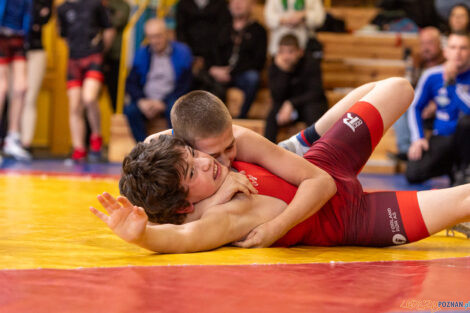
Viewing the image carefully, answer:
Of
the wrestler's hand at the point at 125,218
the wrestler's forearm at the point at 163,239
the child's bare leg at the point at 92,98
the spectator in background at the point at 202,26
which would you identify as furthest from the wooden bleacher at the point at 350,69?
the wrestler's hand at the point at 125,218

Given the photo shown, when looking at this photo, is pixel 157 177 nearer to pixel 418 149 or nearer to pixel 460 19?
pixel 418 149

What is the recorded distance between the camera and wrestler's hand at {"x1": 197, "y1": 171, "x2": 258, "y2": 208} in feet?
7.95

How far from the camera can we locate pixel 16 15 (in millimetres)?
7125

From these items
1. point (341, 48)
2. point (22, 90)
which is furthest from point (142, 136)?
point (341, 48)

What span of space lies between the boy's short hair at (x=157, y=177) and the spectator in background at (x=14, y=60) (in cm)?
498

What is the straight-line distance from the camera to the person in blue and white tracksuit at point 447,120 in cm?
550

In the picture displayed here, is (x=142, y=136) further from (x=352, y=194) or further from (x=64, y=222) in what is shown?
(x=352, y=194)

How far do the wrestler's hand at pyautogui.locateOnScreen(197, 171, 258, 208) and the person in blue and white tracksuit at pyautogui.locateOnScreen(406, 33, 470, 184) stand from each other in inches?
137

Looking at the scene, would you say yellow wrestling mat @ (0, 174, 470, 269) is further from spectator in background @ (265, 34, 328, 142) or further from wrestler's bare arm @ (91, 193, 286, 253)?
spectator in background @ (265, 34, 328, 142)

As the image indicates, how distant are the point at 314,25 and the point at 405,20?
7.28 ft

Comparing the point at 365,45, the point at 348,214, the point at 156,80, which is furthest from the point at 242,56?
the point at 348,214

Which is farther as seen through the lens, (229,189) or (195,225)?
(229,189)

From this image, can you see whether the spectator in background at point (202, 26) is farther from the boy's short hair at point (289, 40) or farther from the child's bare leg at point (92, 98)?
the child's bare leg at point (92, 98)

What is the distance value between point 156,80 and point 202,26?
1.03m
